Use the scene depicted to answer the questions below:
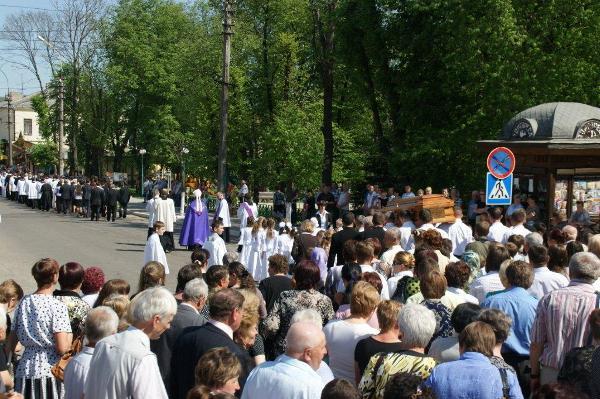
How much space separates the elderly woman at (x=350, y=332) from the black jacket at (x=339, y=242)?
21.1ft

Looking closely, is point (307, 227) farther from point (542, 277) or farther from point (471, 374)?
point (471, 374)

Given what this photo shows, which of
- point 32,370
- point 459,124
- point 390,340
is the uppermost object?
point 459,124

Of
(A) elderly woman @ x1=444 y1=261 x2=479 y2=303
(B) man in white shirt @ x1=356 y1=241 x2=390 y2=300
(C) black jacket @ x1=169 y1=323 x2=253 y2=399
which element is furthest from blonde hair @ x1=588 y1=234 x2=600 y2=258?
(C) black jacket @ x1=169 y1=323 x2=253 y2=399

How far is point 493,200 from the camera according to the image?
16.3 metres

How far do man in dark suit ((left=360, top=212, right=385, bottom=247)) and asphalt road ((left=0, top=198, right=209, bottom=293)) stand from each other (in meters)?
5.90

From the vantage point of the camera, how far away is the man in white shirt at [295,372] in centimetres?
523

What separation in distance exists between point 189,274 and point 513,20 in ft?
75.7

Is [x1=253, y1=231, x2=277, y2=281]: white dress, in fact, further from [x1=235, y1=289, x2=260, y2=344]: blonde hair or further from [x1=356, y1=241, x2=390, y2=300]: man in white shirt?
[x1=235, y1=289, x2=260, y2=344]: blonde hair

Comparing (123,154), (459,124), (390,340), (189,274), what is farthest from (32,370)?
(123,154)

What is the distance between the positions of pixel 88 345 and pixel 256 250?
12.1 meters

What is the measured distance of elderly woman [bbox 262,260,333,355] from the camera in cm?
795

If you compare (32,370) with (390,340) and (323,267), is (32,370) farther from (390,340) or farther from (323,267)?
(323,267)

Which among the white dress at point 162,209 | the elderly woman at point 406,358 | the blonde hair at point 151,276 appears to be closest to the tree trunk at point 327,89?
the white dress at point 162,209

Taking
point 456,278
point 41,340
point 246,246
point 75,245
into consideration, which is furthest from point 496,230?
point 75,245
